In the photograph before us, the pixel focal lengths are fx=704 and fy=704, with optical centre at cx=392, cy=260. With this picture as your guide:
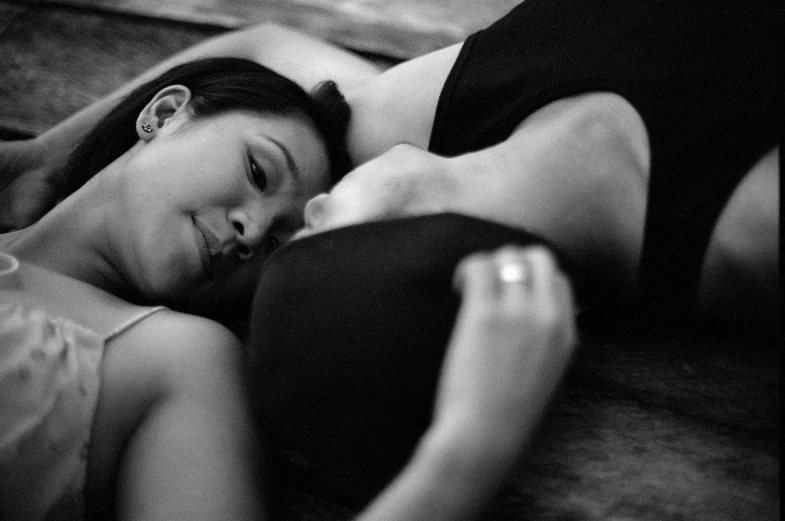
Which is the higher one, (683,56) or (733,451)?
(683,56)

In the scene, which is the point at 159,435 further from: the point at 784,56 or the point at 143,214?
the point at 784,56

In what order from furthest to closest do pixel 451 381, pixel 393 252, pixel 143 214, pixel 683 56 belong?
pixel 143 214
pixel 683 56
pixel 393 252
pixel 451 381

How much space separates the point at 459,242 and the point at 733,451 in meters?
0.34

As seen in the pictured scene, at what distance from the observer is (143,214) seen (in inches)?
31.7

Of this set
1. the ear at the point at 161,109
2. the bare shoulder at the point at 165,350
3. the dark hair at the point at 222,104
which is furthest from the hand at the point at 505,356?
the ear at the point at 161,109

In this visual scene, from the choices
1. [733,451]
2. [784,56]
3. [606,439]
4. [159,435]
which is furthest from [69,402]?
[784,56]

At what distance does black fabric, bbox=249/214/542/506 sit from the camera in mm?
535

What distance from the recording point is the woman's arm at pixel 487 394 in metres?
0.44

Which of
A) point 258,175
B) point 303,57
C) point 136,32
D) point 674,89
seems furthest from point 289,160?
point 136,32

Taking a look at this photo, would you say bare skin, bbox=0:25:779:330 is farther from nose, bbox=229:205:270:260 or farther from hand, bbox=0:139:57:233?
hand, bbox=0:139:57:233

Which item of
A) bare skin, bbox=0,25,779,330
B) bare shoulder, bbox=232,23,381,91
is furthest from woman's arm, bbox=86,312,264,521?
bare shoulder, bbox=232,23,381,91

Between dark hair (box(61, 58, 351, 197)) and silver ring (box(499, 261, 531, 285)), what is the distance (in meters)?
0.49

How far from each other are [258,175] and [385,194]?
0.24 meters

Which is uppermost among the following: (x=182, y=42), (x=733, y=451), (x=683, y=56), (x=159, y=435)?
(x=683, y=56)
